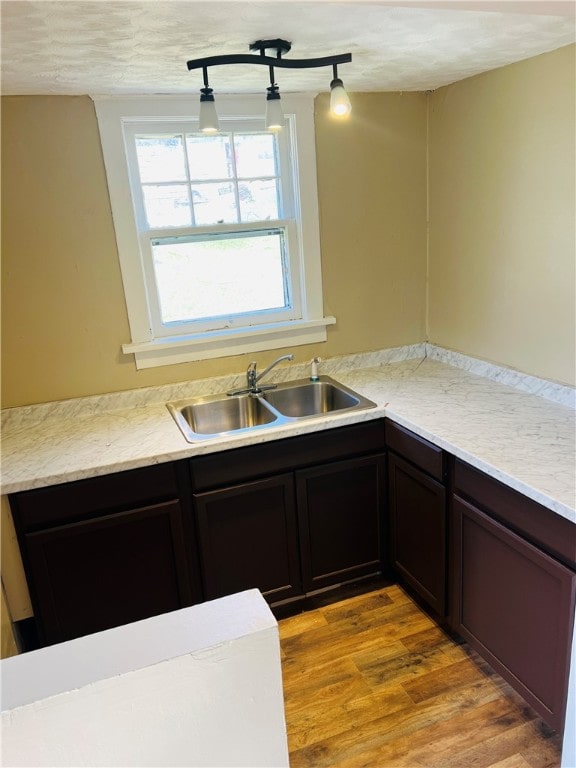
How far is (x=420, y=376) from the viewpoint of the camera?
8.95ft

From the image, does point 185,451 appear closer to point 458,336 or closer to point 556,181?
point 458,336

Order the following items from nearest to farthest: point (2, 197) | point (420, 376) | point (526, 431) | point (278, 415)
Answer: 1. point (526, 431)
2. point (2, 197)
3. point (278, 415)
4. point (420, 376)

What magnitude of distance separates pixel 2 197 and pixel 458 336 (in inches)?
83.0

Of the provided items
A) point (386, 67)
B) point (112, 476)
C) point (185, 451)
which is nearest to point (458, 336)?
point (386, 67)

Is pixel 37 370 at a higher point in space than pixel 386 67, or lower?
lower

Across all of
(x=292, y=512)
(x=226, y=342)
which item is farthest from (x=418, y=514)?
(x=226, y=342)

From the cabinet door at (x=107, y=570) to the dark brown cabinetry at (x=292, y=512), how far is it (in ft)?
0.43

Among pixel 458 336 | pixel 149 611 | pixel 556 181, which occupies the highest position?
Answer: pixel 556 181

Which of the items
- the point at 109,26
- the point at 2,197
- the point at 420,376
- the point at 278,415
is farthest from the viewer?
the point at 420,376

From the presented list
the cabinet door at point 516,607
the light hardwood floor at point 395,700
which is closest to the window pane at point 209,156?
the cabinet door at point 516,607

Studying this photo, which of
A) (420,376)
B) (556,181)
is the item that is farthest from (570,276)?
(420,376)

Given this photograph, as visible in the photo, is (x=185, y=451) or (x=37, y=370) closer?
(x=185, y=451)

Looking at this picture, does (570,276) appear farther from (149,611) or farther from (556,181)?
(149,611)

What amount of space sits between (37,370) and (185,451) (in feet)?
2.68
